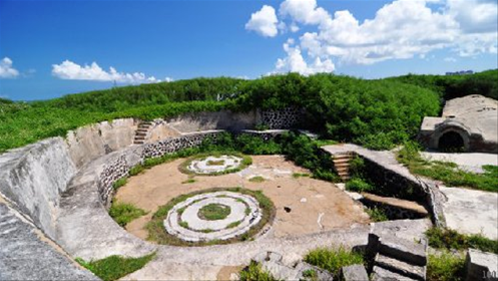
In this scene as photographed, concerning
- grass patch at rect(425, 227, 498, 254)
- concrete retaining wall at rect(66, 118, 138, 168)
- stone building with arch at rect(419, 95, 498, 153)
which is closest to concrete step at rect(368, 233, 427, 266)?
grass patch at rect(425, 227, 498, 254)

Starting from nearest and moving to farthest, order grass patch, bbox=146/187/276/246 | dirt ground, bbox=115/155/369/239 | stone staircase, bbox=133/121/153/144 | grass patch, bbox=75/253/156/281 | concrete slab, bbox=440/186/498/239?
1. grass patch, bbox=75/253/156/281
2. concrete slab, bbox=440/186/498/239
3. grass patch, bbox=146/187/276/246
4. dirt ground, bbox=115/155/369/239
5. stone staircase, bbox=133/121/153/144

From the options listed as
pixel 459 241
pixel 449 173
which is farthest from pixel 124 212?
pixel 449 173

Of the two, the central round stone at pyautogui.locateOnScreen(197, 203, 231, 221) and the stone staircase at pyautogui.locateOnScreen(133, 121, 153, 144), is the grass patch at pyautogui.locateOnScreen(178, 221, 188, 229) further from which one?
the stone staircase at pyautogui.locateOnScreen(133, 121, 153, 144)

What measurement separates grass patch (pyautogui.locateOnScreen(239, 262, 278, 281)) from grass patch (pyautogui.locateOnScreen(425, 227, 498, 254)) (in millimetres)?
3491

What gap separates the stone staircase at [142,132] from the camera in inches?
522

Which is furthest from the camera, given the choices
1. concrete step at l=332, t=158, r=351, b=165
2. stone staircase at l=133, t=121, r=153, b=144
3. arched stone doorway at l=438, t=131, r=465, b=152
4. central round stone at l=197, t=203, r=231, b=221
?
stone staircase at l=133, t=121, r=153, b=144

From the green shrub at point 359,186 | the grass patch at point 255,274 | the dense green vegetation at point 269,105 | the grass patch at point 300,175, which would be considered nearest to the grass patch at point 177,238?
the grass patch at point 300,175

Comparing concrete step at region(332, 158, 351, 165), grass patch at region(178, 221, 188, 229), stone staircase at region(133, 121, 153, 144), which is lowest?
grass patch at region(178, 221, 188, 229)

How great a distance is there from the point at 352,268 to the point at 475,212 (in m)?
4.53

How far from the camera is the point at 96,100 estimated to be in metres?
16.1

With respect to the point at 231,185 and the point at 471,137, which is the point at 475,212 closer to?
the point at 471,137

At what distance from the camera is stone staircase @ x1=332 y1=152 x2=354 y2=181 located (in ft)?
34.1

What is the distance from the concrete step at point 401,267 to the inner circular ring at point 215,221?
3.91 metres

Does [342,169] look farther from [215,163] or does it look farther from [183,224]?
[183,224]
